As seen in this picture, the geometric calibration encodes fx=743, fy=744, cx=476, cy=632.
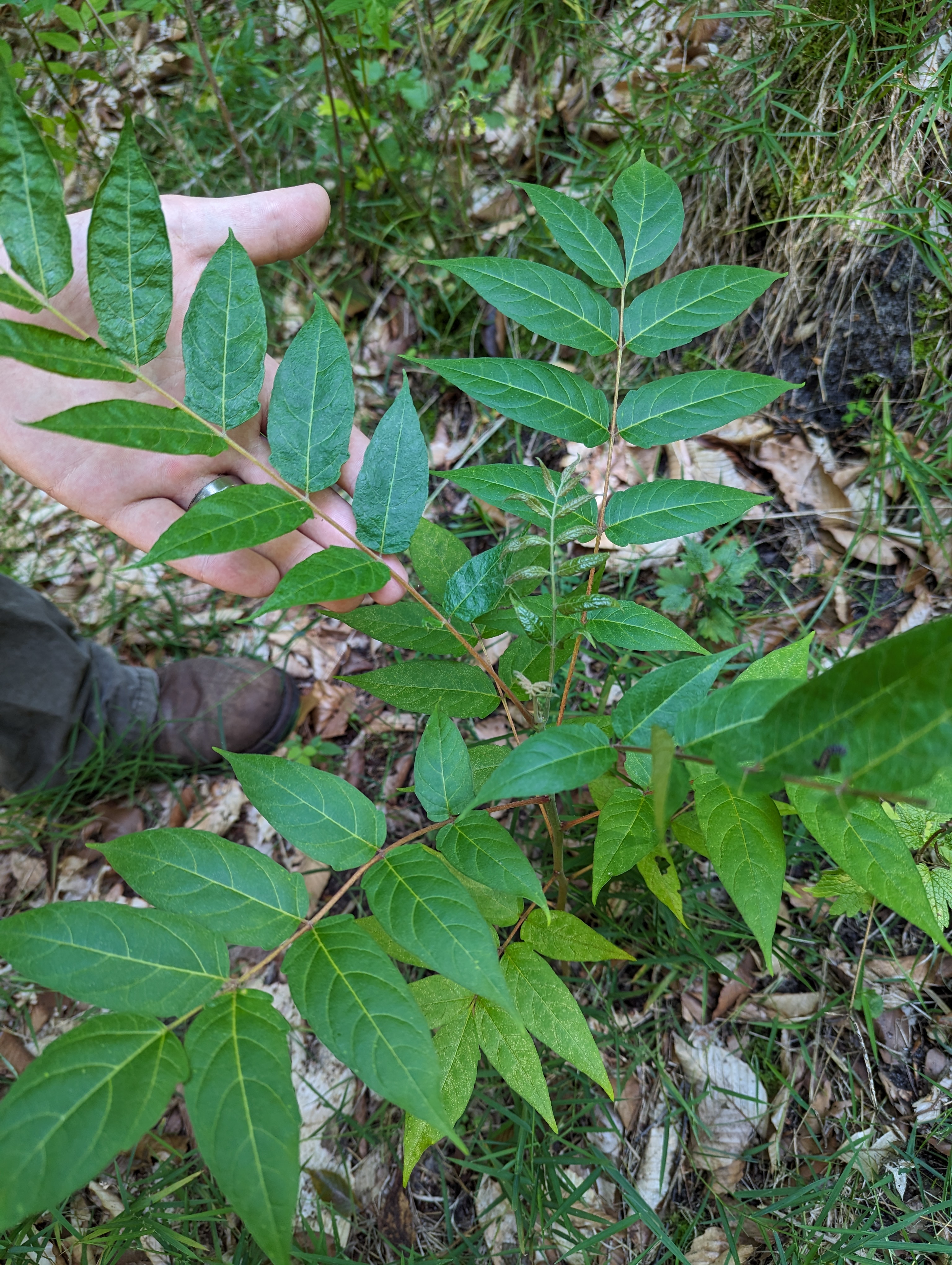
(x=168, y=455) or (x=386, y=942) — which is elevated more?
(x=168, y=455)

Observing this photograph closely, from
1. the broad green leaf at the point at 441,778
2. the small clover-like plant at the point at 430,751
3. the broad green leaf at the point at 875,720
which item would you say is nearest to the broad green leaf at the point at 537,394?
the small clover-like plant at the point at 430,751

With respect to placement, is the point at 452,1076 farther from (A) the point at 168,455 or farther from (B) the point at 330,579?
(A) the point at 168,455

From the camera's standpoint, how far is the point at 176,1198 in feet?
5.89

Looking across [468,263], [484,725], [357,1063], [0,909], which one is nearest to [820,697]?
[357,1063]

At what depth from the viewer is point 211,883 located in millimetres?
1057

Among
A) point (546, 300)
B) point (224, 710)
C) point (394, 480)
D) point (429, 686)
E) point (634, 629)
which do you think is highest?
point (546, 300)

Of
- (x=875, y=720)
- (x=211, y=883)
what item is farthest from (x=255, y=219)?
(x=875, y=720)

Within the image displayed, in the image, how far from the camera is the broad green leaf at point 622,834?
3.71 feet

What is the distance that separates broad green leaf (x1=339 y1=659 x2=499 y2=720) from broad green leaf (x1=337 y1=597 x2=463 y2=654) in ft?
0.11

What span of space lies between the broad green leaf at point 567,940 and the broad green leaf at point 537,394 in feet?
2.70

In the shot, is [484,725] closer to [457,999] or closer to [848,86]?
[457,999]

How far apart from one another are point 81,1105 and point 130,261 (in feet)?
3.48

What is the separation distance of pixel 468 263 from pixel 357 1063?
4.08 ft

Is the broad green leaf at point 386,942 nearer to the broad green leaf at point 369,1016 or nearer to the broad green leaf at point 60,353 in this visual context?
the broad green leaf at point 369,1016
